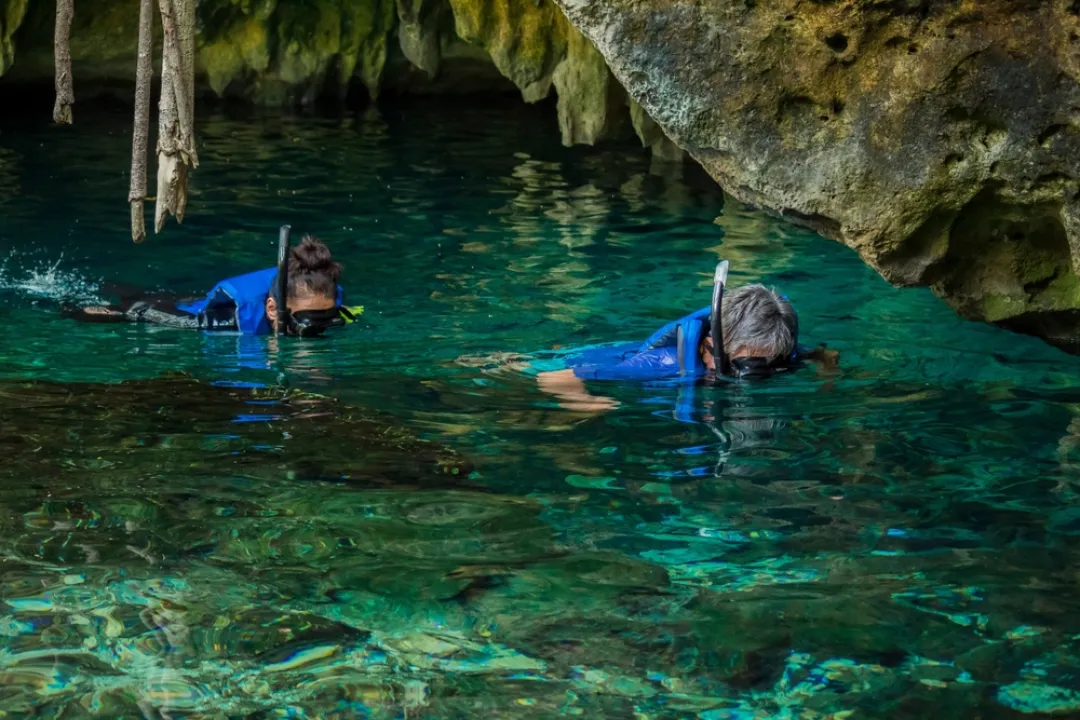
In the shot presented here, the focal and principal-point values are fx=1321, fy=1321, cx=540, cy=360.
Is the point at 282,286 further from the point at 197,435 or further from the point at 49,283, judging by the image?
the point at 49,283

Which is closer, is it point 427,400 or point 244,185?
point 427,400

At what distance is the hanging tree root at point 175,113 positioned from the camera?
499 centimetres

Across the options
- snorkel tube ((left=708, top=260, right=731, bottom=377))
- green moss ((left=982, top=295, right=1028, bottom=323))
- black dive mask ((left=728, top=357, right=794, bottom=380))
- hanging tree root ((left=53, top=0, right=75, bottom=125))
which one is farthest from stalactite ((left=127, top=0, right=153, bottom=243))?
green moss ((left=982, top=295, right=1028, bottom=323))

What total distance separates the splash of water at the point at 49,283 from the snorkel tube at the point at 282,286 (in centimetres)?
184

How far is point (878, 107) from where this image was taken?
5.62 metres

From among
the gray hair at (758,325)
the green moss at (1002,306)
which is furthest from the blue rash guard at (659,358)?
the green moss at (1002,306)

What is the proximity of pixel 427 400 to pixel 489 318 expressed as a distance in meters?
1.93

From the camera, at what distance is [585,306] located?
347 inches

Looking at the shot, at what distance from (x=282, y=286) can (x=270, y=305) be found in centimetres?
40

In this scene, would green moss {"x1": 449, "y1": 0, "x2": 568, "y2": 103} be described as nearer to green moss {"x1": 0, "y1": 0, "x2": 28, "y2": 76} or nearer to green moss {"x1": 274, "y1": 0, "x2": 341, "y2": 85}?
green moss {"x1": 274, "y1": 0, "x2": 341, "y2": 85}

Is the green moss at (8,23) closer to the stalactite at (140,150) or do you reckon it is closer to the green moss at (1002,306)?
the stalactite at (140,150)

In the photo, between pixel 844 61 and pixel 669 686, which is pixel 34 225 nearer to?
pixel 844 61

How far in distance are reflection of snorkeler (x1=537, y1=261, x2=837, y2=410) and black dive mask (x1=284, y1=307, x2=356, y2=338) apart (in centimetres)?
129

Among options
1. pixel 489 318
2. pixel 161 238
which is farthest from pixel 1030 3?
pixel 161 238
